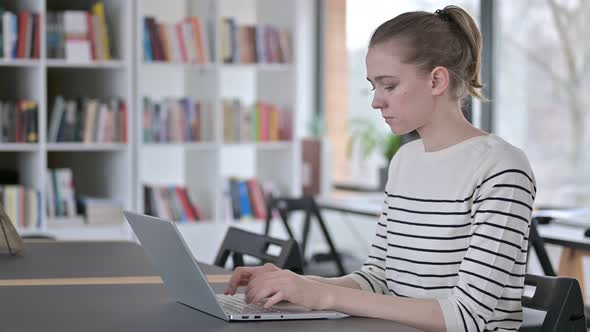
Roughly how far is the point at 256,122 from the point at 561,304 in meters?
3.77

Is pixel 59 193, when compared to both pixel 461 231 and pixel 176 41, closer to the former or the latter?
pixel 176 41

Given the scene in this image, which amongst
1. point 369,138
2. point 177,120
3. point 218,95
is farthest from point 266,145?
point 369,138

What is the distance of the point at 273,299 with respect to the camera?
154cm

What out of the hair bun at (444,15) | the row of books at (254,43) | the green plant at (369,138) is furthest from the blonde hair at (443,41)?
the green plant at (369,138)

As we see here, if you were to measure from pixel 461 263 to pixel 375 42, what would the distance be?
0.43m

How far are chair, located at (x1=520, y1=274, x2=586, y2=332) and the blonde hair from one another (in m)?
0.40

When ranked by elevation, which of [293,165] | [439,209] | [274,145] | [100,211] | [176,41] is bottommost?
[100,211]

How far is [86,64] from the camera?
4895mm

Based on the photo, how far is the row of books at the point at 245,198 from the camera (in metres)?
5.39

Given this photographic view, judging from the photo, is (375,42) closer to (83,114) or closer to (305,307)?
(305,307)

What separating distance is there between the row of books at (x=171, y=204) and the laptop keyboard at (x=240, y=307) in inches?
139

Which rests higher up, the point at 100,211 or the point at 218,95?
the point at 218,95

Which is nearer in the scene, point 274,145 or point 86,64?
point 86,64

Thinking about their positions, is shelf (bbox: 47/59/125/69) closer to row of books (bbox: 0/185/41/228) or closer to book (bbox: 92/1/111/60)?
book (bbox: 92/1/111/60)
